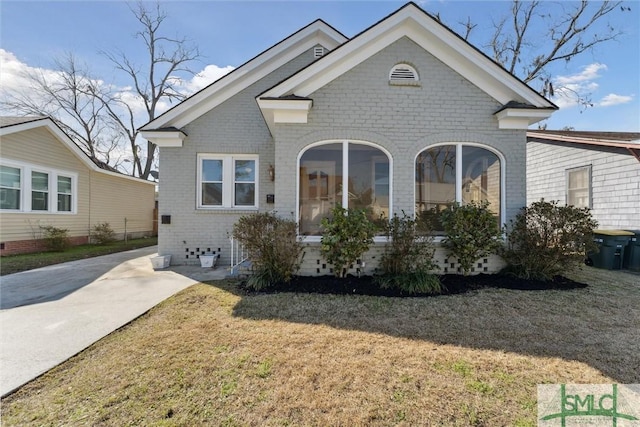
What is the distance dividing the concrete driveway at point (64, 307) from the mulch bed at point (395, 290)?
211 centimetres

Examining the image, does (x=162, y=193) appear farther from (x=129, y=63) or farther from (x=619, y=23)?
(x=619, y=23)

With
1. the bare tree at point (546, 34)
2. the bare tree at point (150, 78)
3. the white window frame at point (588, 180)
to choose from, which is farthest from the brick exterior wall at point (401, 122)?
the bare tree at point (150, 78)

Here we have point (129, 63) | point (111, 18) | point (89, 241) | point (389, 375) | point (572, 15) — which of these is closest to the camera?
point (389, 375)

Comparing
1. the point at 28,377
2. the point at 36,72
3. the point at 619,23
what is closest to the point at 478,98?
the point at 28,377

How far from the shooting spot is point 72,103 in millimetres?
24625

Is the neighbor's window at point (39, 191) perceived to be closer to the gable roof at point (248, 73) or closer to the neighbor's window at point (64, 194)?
the neighbor's window at point (64, 194)

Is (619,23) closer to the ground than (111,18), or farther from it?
farther from it

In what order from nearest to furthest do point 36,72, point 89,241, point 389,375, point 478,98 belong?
point 389,375 < point 478,98 < point 89,241 < point 36,72

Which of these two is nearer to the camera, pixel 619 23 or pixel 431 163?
pixel 431 163

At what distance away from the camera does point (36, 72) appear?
21.9 meters

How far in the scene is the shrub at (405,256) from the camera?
19.1ft

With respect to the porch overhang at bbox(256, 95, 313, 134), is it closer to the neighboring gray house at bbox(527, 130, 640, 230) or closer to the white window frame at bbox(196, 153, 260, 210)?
the white window frame at bbox(196, 153, 260, 210)

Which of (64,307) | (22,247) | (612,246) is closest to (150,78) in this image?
(22,247)

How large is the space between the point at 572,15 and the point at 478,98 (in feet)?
63.3
